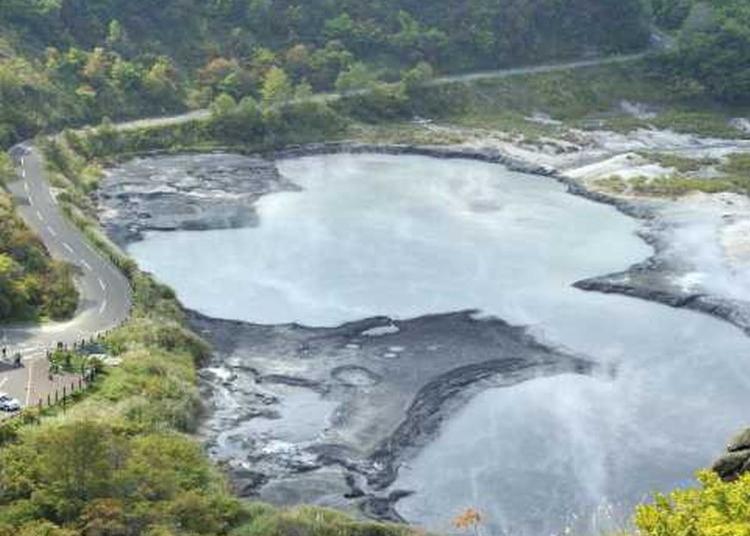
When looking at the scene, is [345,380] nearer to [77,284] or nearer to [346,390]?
[346,390]

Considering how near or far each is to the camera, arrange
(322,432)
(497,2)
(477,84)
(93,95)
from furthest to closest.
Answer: (497,2), (477,84), (93,95), (322,432)

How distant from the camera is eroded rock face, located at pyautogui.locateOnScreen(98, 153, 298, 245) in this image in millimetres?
83812

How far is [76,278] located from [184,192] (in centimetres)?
2556

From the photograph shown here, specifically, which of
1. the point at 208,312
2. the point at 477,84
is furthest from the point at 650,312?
the point at 477,84

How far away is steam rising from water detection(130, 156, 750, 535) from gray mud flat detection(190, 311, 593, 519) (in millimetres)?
1462

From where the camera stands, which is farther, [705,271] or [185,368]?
[705,271]

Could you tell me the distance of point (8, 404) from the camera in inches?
1891

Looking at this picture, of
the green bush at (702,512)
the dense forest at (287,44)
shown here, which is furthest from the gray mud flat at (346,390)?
the dense forest at (287,44)

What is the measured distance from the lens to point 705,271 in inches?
2960

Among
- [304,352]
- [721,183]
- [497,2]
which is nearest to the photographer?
[304,352]

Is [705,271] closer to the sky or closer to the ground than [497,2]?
closer to the ground

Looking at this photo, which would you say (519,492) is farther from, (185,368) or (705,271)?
(705,271)

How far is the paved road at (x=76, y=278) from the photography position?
55.4 meters

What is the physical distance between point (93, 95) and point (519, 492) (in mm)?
73223
